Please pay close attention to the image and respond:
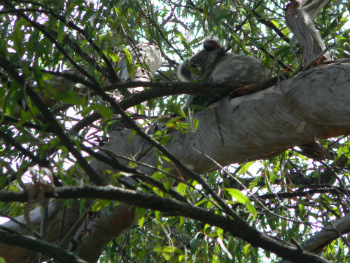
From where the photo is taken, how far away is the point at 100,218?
2.40 meters

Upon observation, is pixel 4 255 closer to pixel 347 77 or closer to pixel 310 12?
pixel 347 77

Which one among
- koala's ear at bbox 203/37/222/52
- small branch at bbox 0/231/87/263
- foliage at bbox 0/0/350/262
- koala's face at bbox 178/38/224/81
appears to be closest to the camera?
small branch at bbox 0/231/87/263

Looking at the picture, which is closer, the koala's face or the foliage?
the foliage

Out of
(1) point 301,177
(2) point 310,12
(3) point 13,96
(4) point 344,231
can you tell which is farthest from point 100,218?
(1) point 301,177

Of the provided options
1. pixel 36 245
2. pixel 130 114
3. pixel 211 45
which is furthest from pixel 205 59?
pixel 36 245

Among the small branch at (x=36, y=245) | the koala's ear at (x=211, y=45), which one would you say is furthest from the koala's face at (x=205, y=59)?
the small branch at (x=36, y=245)

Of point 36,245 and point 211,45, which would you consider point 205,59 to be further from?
point 36,245

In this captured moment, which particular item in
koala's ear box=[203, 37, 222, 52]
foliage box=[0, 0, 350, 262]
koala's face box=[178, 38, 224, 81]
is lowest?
foliage box=[0, 0, 350, 262]

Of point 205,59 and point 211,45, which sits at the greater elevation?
point 211,45

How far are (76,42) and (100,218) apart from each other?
4.30ft

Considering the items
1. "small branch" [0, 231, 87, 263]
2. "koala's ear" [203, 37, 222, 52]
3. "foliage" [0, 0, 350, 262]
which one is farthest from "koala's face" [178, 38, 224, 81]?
"small branch" [0, 231, 87, 263]

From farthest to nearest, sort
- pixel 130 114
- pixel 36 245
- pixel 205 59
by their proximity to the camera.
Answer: pixel 205 59 < pixel 130 114 < pixel 36 245

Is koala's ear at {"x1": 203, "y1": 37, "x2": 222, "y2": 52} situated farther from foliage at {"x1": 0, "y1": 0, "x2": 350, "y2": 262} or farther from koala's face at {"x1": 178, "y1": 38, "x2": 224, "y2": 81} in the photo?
foliage at {"x1": 0, "y1": 0, "x2": 350, "y2": 262}

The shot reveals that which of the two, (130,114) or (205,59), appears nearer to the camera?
(130,114)
